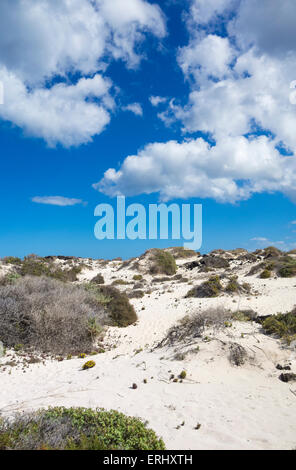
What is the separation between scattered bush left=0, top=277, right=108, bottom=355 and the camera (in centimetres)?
1073

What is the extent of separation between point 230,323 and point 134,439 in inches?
237

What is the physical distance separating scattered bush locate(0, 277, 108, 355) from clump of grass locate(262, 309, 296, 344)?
7.03 metres

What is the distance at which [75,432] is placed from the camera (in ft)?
14.6

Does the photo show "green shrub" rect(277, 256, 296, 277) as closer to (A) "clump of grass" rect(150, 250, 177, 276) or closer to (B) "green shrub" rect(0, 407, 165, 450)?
(A) "clump of grass" rect(150, 250, 177, 276)

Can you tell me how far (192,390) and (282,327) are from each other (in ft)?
14.2

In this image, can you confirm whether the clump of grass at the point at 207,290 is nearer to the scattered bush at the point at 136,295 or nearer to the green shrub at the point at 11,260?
the scattered bush at the point at 136,295

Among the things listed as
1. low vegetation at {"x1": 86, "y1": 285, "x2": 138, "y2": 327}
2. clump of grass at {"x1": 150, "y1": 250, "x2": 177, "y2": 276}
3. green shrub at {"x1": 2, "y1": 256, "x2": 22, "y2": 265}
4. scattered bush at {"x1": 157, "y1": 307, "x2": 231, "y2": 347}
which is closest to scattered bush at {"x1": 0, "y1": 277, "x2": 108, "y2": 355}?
low vegetation at {"x1": 86, "y1": 285, "x2": 138, "y2": 327}

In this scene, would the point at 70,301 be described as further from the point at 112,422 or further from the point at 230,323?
the point at 112,422

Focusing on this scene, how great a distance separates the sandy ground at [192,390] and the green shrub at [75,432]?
615mm

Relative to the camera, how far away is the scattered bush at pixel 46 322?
10734 millimetres

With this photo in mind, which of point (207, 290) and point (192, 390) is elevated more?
point (207, 290)

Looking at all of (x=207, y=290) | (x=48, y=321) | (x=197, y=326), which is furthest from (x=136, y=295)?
(x=197, y=326)

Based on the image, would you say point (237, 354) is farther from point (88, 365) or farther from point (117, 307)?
point (117, 307)
